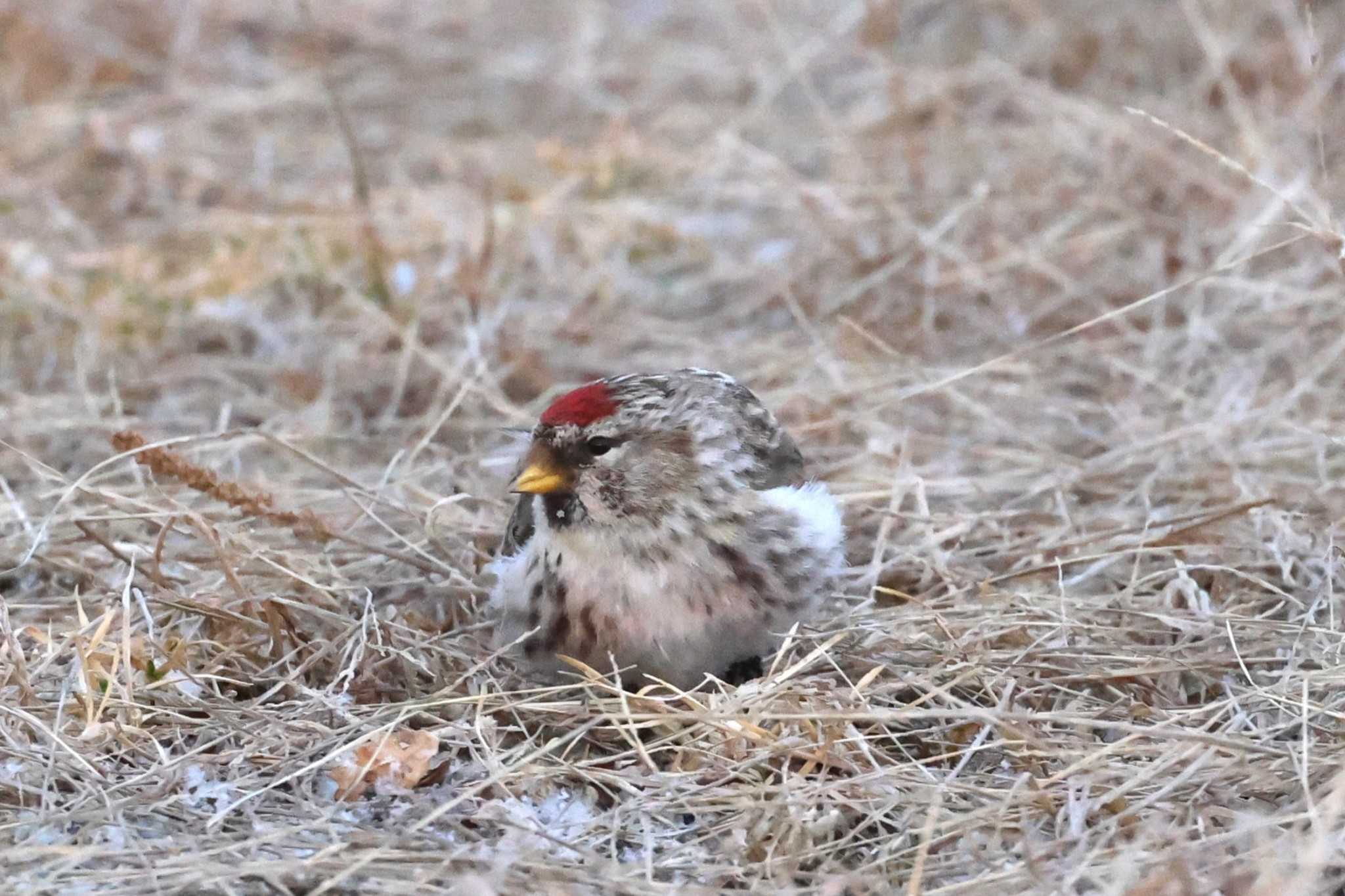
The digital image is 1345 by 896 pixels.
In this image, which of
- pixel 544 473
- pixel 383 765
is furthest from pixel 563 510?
pixel 383 765

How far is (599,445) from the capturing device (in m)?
3.16

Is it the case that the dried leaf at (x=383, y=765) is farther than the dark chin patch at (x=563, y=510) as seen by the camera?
No

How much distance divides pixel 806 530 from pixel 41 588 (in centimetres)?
177

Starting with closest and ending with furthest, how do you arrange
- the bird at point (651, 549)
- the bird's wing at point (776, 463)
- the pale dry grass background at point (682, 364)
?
the pale dry grass background at point (682, 364), the bird at point (651, 549), the bird's wing at point (776, 463)

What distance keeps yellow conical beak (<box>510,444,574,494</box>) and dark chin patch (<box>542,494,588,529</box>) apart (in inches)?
0.9

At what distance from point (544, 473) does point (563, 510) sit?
0.28 feet

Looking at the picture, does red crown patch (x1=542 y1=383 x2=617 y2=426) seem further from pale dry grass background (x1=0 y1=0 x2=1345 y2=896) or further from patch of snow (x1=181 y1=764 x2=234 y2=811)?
patch of snow (x1=181 y1=764 x2=234 y2=811)

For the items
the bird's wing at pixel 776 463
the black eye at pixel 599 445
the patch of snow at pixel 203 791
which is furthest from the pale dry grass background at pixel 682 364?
the black eye at pixel 599 445

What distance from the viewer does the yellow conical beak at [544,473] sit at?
10.3 ft

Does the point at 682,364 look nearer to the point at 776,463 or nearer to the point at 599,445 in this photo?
the point at 776,463

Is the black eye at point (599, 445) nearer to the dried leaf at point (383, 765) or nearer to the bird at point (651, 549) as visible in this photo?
the bird at point (651, 549)

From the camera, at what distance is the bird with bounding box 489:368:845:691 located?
3.10 meters

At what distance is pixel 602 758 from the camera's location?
2840 mm

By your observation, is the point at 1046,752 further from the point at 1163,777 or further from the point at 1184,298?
the point at 1184,298
